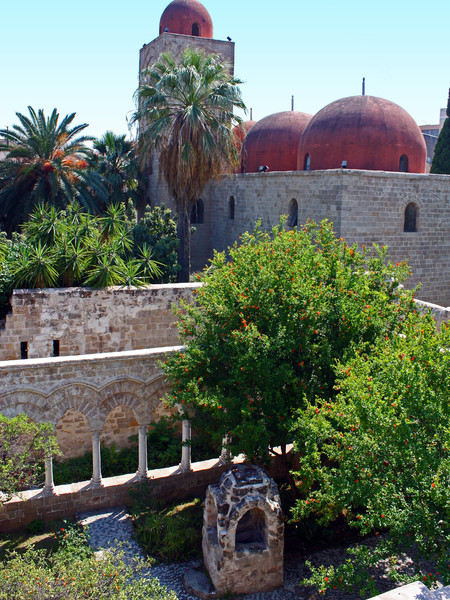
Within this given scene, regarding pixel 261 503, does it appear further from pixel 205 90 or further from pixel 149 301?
pixel 205 90

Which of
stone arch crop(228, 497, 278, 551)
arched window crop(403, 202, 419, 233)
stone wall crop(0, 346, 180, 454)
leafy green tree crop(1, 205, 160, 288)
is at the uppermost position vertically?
arched window crop(403, 202, 419, 233)

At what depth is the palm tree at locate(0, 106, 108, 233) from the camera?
20656 millimetres

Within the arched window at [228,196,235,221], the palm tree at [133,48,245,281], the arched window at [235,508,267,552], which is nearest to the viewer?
the arched window at [235,508,267,552]

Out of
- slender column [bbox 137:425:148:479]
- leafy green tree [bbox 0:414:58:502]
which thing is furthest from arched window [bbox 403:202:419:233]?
leafy green tree [bbox 0:414:58:502]

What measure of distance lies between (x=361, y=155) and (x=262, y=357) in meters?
12.6

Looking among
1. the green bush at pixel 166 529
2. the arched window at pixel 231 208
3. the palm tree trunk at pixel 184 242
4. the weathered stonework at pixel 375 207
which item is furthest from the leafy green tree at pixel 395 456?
the arched window at pixel 231 208

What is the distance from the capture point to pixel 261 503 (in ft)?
26.9

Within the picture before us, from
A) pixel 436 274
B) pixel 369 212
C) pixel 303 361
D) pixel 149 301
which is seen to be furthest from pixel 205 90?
pixel 303 361

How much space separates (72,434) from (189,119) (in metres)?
9.96

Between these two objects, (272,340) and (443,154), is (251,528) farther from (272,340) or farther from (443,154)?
(443,154)

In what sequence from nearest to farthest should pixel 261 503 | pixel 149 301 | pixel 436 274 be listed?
1. pixel 261 503
2. pixel 149 301
3. pixel 436 274

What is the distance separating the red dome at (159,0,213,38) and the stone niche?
78.8ft

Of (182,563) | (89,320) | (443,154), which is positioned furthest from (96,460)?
(443,154)

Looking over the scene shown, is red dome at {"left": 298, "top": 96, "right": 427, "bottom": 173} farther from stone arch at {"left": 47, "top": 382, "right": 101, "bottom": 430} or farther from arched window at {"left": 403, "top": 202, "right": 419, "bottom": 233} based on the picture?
stone arch at {"left": 47, "top": 382, "right": 101, "bottom": 430}
